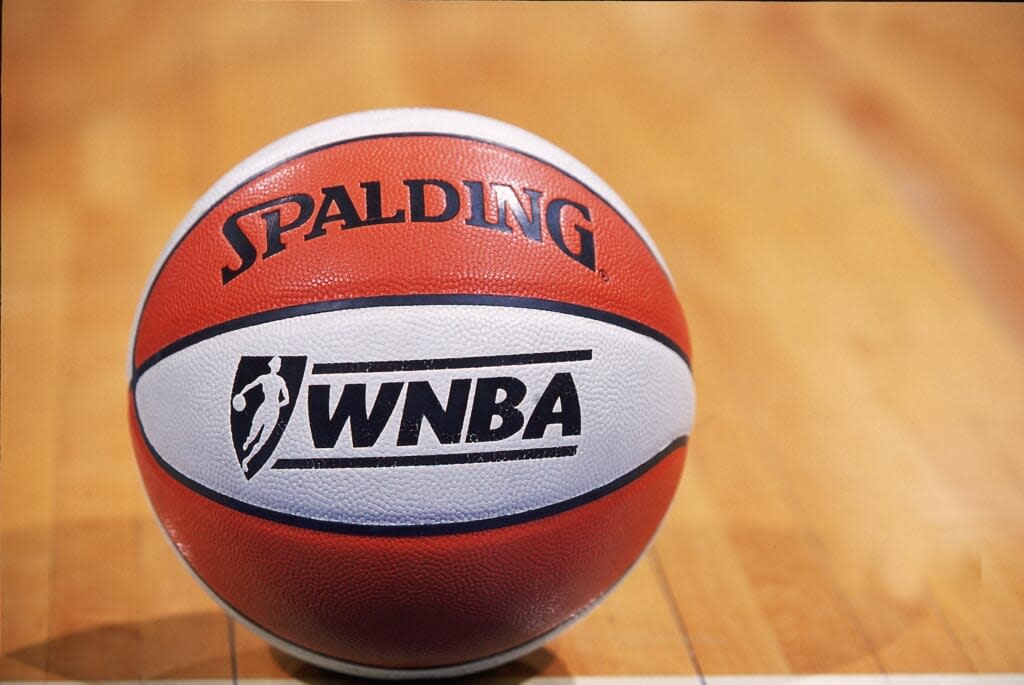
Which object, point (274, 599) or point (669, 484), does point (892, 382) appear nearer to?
point (669, 484)

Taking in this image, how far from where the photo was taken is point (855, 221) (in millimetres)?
2604

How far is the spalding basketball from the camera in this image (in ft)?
3.97

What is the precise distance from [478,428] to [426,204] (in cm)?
24

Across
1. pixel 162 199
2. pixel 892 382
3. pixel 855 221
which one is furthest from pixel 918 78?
pixel 162 199

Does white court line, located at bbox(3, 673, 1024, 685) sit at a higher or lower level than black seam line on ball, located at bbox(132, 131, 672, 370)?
lower

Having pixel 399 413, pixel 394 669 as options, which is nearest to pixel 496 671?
pixel 394 669

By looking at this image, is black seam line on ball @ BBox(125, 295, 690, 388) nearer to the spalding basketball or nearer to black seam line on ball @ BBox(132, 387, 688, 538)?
the spalding basketball

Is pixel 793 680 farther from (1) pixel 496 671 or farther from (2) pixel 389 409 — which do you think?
(2) pixel 389 409

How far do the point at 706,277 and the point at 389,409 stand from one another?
50.7 inches

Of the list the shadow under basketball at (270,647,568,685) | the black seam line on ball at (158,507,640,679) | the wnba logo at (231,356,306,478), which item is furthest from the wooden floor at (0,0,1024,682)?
the wnba logo at (231,356,306,478)

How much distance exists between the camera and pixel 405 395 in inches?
47.2

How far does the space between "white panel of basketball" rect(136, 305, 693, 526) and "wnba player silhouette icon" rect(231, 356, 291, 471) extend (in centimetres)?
1

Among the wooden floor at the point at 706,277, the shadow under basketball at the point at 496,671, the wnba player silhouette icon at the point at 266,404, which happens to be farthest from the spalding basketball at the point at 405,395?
the wooden floor at the point at 706,277

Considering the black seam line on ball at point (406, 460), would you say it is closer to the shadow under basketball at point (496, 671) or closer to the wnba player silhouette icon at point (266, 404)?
the wnba player silhouette icon at point (266, 404)
